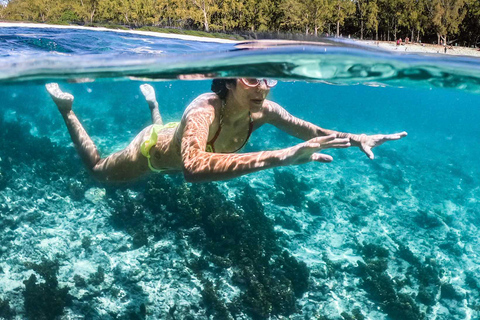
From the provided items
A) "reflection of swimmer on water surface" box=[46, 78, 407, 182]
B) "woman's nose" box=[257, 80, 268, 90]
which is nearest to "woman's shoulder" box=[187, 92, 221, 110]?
"reflection of swimmer on water surface" box=[46, 78, 407, 182]

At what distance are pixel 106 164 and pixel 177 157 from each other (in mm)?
2035

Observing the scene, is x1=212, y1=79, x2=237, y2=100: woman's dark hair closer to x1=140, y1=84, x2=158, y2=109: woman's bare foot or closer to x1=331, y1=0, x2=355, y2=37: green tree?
x1=140, y1=84, x2=158, y2=109: woman's bare foot

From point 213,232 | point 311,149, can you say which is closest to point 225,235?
point 213,232

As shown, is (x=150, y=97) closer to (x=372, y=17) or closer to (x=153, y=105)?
(x=153, y=105)

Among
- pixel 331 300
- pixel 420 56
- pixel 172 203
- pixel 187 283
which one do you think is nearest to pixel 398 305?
pixel 331 300

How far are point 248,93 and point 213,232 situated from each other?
5.79 meters

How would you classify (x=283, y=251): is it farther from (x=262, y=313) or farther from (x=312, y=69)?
(x=312, y=69)

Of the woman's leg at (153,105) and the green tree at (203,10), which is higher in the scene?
the green tree at (203,10)

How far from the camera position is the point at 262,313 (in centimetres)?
756

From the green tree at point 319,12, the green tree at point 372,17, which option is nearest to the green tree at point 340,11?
the green tree at point 319,12

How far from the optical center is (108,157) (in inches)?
252

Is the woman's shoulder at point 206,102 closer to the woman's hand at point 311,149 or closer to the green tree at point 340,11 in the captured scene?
the woman's hand at point 311,149

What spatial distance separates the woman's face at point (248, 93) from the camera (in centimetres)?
418

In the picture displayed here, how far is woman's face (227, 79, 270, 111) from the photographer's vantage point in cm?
418
